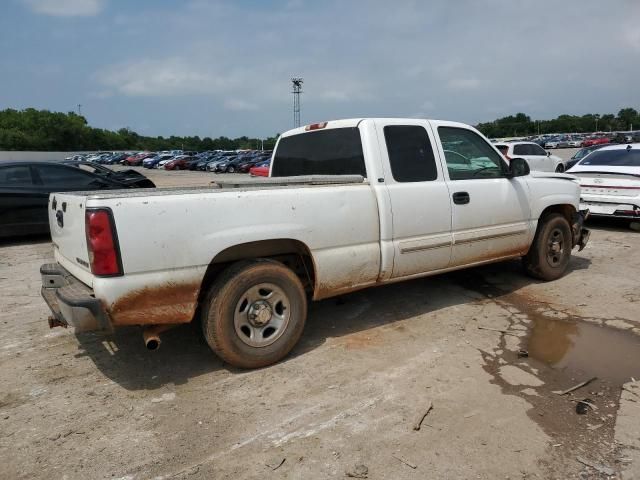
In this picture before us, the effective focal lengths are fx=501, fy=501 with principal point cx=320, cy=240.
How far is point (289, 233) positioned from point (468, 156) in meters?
2.37

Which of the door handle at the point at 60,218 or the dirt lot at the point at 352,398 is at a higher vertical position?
the door handle at the point at 60,218

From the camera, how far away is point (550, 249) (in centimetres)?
605

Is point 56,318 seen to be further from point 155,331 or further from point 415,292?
point 415,292

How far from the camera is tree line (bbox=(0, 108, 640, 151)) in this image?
278 ft

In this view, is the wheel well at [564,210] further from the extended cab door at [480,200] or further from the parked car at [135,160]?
the parked car at [135,160]

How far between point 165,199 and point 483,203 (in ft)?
10.4

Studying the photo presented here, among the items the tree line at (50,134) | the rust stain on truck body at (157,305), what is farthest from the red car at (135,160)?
the rust stain on truck body at (157,305)

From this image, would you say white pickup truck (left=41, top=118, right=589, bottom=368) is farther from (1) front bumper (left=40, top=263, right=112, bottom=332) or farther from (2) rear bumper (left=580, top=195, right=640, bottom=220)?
(2) rear bumper (left=580, top=195, right=640, bottom=220)

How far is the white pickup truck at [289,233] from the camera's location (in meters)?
3.25

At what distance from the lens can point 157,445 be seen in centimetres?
291

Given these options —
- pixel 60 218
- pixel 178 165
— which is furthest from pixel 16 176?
pixel 178 165

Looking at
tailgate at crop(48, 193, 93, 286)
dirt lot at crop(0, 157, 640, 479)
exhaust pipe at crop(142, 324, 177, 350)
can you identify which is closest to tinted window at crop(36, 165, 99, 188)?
dirt lot at crop(0, 157, 640, 479)

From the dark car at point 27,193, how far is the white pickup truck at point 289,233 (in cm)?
547

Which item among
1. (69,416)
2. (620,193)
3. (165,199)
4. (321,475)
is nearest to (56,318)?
(69,416)
